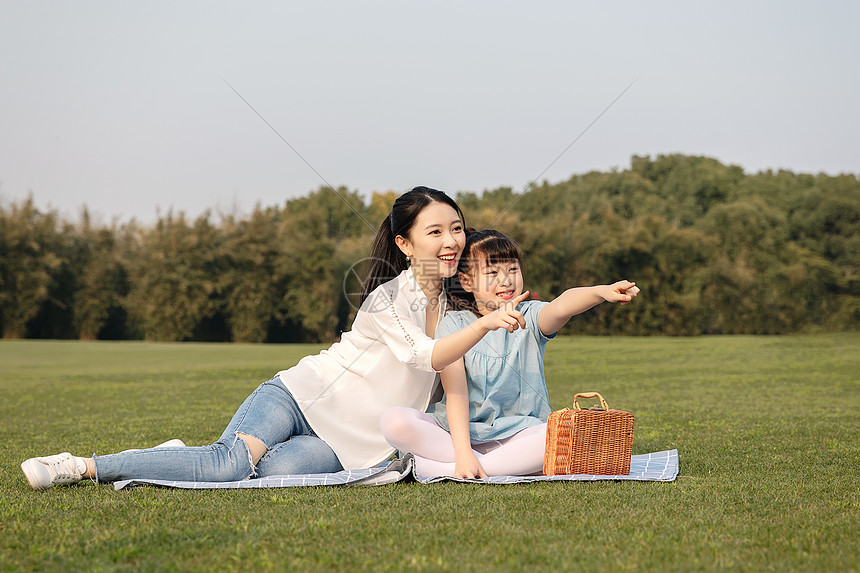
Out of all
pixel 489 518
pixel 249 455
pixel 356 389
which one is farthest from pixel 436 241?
pixel 489 518

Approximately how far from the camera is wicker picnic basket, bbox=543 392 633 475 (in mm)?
3670

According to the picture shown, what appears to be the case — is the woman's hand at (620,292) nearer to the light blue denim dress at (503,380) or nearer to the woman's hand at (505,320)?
the woman's hand at (505,320)

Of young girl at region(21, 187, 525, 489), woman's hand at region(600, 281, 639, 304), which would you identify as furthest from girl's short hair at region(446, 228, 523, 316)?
woman's hand at region(600, 281, 639, 304)

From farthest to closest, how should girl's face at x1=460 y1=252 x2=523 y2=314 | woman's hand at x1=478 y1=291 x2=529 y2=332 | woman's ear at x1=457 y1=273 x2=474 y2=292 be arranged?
woman's ear at x1=457 y1=273 x2=474 y2=292, girl's face at x1=460 y1=252 x2=523 y2=314, woman's hand at x1=478 y1=291 x2=529 y2=332

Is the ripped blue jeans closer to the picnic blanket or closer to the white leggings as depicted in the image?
the picnic blanket

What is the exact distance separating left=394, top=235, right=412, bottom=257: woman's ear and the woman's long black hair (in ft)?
0.08

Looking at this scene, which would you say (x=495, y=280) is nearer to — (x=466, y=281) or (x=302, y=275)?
(x=466, y=281)

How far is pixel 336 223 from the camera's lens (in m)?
32.8

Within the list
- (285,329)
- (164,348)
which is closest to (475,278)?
(164,348)

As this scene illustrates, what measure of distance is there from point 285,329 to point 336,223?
5144mm

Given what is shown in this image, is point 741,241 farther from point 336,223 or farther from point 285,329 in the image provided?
point 285,329

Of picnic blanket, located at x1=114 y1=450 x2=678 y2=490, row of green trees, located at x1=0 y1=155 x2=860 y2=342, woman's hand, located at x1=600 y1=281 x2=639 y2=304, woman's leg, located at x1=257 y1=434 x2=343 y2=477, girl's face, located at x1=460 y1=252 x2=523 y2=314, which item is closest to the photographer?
woman's hand, located at x1=600 y1=281 x2=639 y2=304

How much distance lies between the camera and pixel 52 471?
11.5ft

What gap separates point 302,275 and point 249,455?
86.3ft
